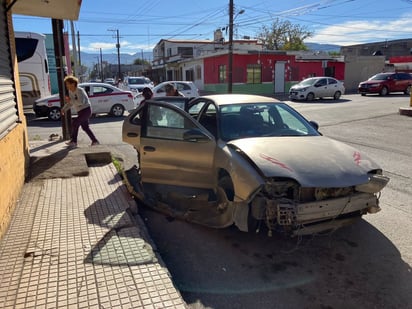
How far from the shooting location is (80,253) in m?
3.40

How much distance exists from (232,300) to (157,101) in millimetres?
3097

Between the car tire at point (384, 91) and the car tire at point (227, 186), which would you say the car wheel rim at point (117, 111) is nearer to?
the car tire at point (227, 186)

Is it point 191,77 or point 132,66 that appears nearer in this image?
point 191,77

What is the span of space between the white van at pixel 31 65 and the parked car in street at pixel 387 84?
70.2ft

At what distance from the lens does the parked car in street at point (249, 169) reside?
3430mm

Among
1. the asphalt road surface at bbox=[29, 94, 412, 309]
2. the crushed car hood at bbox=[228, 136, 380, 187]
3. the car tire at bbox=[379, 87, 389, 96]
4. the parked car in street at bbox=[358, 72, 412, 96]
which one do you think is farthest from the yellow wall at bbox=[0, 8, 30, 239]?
the car tire at bbox=[379, 87, 389, 96]

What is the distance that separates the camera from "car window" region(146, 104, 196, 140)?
15.4ft

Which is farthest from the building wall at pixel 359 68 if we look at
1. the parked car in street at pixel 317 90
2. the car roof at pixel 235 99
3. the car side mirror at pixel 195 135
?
the car side mirror at pixel 195 135

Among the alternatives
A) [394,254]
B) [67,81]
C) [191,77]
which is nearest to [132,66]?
[191,77]

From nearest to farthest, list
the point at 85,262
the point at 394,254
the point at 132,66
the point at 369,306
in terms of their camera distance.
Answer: the point at 369,306 < the point at 85,262 < the point at 394,254 < the point at 132,66

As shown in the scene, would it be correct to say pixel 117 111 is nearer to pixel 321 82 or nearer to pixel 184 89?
pixel 184 89

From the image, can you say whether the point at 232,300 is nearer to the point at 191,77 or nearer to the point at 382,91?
the point at 382,91

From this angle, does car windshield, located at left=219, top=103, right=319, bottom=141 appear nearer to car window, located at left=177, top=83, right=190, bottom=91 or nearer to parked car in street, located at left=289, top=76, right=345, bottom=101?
Result: car window, located at left=177, top=83, right=190, bottom=91

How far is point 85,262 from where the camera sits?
3.23m
